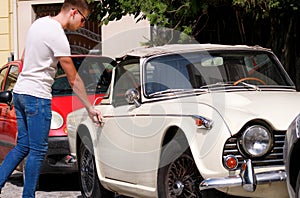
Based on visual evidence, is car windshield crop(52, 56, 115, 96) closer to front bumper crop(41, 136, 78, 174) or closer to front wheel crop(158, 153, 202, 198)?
front bumper crop(41, 136, 78, 174)

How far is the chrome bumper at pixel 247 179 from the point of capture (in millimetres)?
5293

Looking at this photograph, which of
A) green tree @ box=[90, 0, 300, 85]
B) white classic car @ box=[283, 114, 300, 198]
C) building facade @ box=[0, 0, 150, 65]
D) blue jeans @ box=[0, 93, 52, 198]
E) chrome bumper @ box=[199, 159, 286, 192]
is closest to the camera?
white classic car @ box=[283, 114, 300, 198]

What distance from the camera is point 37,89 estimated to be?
20.7 ft

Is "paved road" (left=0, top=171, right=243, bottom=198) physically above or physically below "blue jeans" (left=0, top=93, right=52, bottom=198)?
below

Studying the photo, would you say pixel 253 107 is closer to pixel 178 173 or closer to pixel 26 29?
pixel 178 173

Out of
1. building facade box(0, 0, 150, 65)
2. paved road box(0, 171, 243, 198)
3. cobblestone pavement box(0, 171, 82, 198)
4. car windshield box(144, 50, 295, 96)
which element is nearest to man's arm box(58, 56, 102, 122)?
car windshield box(144, 50, 295, 96)

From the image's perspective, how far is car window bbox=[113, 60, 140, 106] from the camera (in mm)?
7363

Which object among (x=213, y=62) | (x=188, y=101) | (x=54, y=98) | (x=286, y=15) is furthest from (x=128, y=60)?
(x=286, y=15)

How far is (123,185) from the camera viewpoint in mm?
6965

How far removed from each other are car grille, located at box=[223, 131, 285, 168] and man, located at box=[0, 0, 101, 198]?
1.47 m

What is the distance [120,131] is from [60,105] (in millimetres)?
2416

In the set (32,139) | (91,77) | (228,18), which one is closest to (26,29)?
(228,18)

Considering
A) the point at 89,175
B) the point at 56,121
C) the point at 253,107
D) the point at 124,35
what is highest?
the point at 124,35

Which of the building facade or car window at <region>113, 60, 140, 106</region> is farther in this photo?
the building facade
